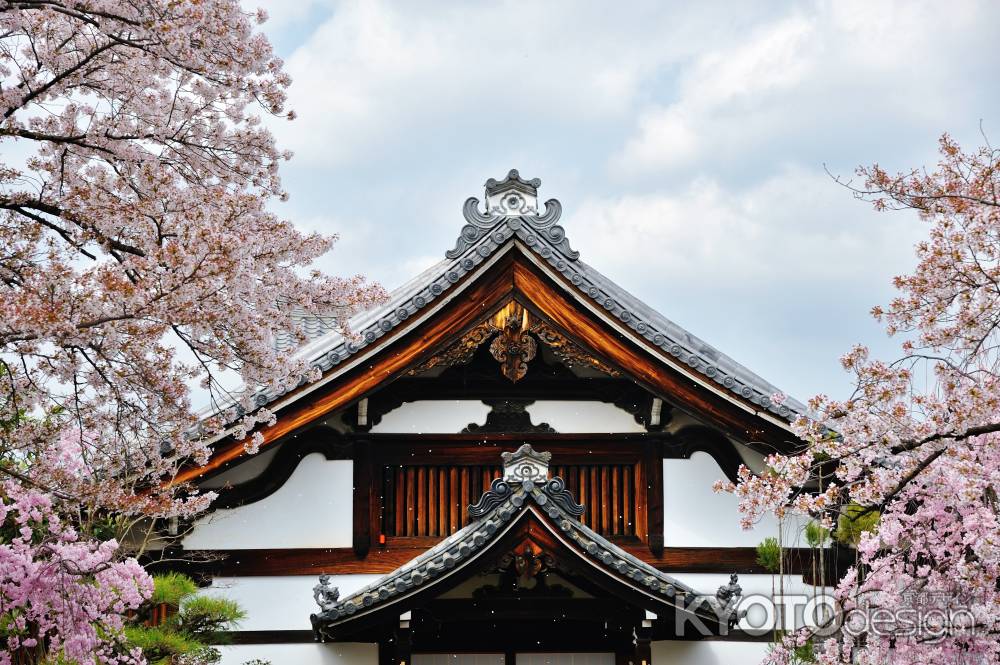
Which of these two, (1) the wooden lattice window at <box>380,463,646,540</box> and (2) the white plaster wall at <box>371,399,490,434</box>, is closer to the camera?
(1) the wooden lattice window at <box>380,463,646,540</box>

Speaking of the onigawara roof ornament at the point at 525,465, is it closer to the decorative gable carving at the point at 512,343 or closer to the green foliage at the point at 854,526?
the decorative gable carving at the point at 512,343

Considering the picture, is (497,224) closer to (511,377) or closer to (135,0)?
(511,377)

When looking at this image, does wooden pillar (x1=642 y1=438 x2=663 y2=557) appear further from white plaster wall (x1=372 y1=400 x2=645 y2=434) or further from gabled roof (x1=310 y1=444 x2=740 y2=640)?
gabled roof (x1=310 y1=444 x2=740 y2=640)

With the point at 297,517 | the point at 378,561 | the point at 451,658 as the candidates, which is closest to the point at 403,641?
the point at 451,658

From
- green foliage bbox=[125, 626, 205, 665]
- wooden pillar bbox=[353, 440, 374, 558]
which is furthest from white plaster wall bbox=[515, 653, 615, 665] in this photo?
green foliage bbox=[125, 626, 205, 665]

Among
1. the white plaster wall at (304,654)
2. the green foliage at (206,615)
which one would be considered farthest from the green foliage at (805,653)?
the green foliage at (206,615)

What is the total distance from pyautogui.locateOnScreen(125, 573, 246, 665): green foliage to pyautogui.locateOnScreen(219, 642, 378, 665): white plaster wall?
565 millimetres

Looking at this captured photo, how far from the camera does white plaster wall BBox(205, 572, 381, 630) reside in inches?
390

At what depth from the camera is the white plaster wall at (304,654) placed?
981cm

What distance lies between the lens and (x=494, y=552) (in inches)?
360

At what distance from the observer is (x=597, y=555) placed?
Result: 9047 millimetres

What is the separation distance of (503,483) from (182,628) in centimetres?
301

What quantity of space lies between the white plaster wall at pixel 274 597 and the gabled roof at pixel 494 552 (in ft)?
2.12

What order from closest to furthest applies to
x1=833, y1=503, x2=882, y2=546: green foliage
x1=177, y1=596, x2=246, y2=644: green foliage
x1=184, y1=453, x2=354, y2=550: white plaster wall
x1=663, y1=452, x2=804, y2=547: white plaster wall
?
x1=177, y1=596, x2=246, y2=644: green foliage → x1=833, y1=503, x2=882, y2=546: green foliage → x1=184, y1=453, x2=354, y2=550: white plaster wall → x1=663, y1=452, x2=804, y2=547: white plaster wall
